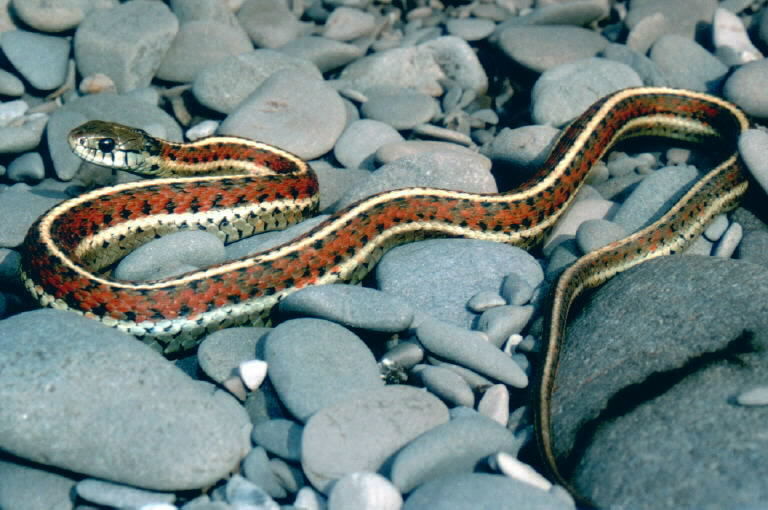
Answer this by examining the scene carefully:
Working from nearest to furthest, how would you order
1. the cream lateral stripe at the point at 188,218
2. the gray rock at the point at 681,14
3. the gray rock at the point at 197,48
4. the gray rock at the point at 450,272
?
A: the gray rock at the point at 450,272
the cream lateral stripe at the point at 188,218
the gray rock at the point at 197,48
the gray rock at the point at 681,14

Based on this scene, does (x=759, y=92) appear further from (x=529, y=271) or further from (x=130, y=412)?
(x=130, y=412)

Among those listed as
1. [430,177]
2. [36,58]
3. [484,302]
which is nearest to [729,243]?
[484,302]

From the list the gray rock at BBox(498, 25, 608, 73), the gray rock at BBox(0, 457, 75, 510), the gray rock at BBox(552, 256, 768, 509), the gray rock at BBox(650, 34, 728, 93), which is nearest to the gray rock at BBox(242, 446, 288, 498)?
the gray rock at BBox(0, 457, 75, 510)

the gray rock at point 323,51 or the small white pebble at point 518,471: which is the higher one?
the gray rock at point 323,51

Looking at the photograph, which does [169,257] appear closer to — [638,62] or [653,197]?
[653,197]

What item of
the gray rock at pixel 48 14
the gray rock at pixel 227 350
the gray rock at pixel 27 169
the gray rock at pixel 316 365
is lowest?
the gray rock at pixel 27 169

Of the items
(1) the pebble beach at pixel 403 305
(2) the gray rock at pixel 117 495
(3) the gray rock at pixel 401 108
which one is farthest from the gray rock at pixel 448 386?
(3) the gray rock at pixel 401 108

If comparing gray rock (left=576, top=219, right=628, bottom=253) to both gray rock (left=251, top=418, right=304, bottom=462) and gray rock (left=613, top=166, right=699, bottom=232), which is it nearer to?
gray rock (left=613, top=166, right=699, bottom=232)

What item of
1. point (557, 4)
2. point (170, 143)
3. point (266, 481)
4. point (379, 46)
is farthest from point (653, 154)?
point (266, 481)

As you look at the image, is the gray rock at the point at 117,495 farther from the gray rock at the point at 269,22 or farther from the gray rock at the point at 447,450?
the gray rock at the point at 269,22
